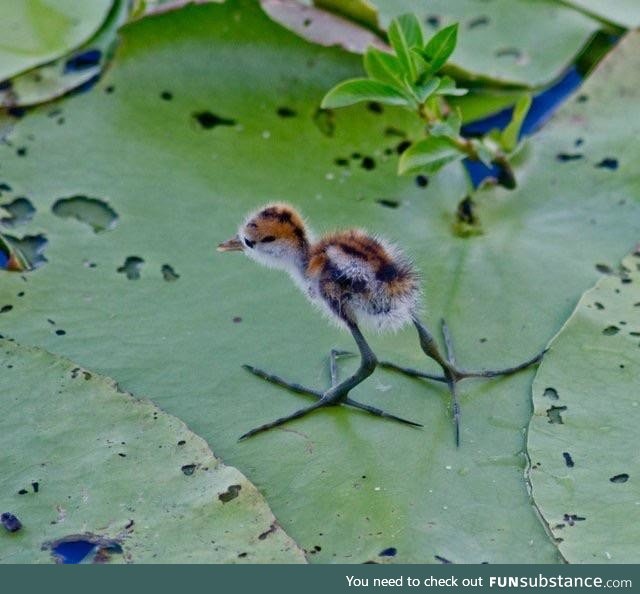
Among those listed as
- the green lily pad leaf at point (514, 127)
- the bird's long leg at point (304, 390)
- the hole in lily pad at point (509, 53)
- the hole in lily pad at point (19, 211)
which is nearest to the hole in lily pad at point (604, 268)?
the green lily pad leaf at point (514, 127)

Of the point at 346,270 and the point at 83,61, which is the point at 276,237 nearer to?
the point at 346,270

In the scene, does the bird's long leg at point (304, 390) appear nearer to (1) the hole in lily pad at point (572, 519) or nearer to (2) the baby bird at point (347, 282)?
(2) the baby bird at point (347, 282)

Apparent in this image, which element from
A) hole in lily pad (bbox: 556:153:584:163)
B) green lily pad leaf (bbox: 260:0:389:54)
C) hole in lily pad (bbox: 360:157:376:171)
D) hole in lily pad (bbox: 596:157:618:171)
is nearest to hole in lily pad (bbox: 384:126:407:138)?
hole in lily pad (bbox: 360:157:376:171)

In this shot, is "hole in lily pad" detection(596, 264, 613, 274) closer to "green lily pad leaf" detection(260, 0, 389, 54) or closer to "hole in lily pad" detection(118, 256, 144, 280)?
"green lily pad leaf" detection(260, 0, 389, 54)

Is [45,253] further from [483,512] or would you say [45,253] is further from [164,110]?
[483,512]

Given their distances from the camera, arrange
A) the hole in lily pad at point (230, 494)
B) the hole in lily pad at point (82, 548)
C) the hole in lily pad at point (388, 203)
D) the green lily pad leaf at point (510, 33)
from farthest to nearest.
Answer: the green lily pad leaf at point (510, 33), the hole in lily pad at point (388, 203), the hole in lily pad at point (230, 494), the hole in lily pad at point (82, 548)

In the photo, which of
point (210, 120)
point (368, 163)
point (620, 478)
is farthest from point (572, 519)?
point (210, 120)
